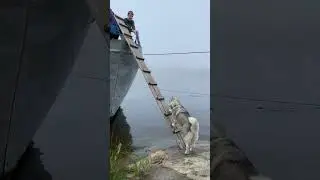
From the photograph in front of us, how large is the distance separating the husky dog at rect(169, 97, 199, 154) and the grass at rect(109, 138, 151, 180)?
0.75 metres

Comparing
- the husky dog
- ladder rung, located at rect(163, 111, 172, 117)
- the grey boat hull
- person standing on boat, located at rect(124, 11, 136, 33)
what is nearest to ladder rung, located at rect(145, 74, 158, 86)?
the husky dog

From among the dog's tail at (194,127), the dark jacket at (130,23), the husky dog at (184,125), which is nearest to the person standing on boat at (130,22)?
the dark jacket at (130,23)

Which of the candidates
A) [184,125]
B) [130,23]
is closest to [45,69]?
[184,125]

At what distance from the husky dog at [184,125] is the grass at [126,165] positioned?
75 centimetres

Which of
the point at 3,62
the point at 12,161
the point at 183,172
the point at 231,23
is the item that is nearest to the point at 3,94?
the point at 3,62

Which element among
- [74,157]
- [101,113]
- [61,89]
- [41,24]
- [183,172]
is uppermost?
[41,24]

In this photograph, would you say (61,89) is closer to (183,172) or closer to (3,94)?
(3,94)

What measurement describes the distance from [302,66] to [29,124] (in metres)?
1.54

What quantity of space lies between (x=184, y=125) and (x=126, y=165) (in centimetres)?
117

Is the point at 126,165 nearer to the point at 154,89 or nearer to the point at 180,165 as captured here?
the point at 180,165

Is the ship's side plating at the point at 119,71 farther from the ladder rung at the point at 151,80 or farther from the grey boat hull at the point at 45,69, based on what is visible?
the grey boat hull at the point at 45,69

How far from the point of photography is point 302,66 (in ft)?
6.48

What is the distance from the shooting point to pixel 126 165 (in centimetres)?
505

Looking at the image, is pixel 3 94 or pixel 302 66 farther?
pixel 3 94
